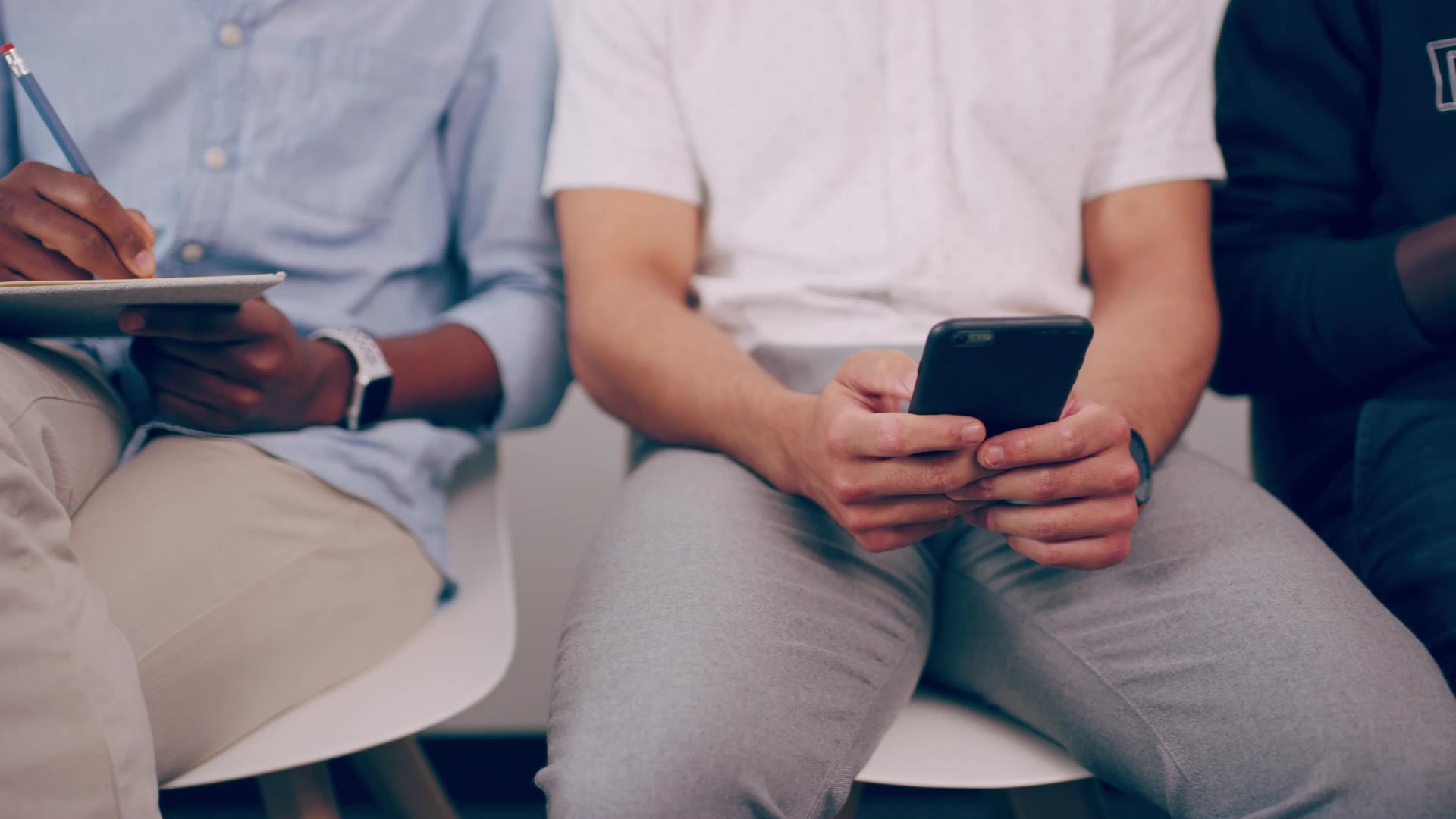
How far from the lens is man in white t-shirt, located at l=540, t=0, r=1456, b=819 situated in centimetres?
63

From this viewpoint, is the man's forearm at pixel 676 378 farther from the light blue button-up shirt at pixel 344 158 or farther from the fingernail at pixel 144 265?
the fingernail at pixel 144 265

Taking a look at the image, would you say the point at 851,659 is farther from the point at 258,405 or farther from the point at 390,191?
the point at 390,191

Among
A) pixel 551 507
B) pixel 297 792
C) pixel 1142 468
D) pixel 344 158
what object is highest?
pixel 344 158

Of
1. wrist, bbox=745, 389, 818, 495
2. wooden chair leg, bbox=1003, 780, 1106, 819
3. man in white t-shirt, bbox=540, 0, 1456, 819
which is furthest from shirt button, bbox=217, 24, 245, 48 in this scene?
wooden chair leg, bbox=1003, 780, 1106, 819

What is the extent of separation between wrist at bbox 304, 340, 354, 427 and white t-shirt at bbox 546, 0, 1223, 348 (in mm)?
275

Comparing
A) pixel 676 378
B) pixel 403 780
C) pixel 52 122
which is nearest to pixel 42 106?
pixel 52 122

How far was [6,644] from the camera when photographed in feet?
1.74

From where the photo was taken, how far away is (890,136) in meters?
0.97

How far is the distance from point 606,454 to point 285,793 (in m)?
0.79

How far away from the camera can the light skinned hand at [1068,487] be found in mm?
669

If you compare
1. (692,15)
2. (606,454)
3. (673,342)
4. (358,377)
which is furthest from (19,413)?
(606,454)

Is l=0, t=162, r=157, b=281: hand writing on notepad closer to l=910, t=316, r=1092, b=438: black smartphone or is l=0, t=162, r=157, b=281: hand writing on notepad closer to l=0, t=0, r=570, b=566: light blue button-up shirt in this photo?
l=0, t=0, r=570, b=566: light blue button-up shirt

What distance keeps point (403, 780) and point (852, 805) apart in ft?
1.38

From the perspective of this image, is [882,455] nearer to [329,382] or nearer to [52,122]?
[329,382]
